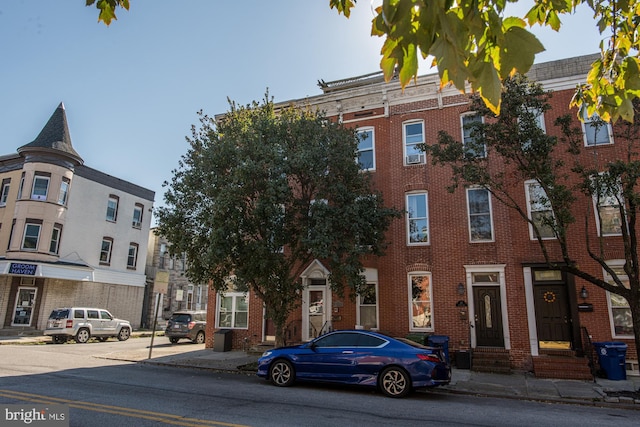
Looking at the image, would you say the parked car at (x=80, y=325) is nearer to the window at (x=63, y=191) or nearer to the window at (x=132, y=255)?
the window at (x=63, y=191)

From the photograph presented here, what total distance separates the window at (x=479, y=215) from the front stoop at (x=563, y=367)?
452 cm

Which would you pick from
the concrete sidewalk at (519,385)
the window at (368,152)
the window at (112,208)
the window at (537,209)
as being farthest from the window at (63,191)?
the window at (537,209)

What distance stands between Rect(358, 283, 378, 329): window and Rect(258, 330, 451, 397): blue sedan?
612 cm

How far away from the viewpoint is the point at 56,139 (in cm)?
2805

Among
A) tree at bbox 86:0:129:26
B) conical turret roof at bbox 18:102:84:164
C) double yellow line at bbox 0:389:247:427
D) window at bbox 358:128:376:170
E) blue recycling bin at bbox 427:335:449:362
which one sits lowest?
double yellow line at bbox 0:389:247:427

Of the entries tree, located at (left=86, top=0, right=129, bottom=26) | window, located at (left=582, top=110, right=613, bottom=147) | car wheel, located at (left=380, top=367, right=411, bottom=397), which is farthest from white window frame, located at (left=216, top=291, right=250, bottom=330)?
tree, located at (left=86, top=0, right=129, bottom=26)

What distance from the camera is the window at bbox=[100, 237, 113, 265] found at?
31233 millimetres

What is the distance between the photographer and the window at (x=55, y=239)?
89.0 feet

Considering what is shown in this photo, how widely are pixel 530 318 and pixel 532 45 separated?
14.9 metres

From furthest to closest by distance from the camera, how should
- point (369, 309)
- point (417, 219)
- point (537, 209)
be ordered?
point (417, 219), point (369, 309), point (537, 209)

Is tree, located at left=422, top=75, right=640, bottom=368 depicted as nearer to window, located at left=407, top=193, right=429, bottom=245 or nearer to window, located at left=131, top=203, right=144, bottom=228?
window, located at left=407, top=193, right=429, bottom=245

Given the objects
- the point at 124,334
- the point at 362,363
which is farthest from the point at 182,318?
the point at 362,363

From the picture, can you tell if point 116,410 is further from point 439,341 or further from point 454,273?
point 454,273

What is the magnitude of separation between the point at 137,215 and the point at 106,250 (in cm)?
423
